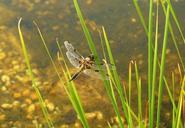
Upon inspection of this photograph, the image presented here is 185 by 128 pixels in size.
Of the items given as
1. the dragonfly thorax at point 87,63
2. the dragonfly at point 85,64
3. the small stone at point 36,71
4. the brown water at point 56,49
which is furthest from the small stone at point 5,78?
the dragonfly thorax at point 87,63

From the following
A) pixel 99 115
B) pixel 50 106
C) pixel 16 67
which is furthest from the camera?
pixel 16 67

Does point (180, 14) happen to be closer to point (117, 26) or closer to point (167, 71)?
point (117, 26)

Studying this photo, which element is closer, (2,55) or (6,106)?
(6,106)

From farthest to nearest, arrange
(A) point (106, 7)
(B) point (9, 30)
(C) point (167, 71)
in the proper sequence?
1. (A) point (106, 7)
2. (B) point (9, 30)
3. (C) point (167, 71)

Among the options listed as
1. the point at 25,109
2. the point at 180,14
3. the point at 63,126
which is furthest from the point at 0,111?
the point at 180,14

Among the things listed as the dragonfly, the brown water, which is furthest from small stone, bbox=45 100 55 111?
the dragonfly

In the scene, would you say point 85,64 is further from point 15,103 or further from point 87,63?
point 15,103

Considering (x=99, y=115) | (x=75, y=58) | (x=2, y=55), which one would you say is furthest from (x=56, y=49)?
(x=75, y=58)

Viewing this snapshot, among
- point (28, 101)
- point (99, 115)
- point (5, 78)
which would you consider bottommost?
point (99, 115)

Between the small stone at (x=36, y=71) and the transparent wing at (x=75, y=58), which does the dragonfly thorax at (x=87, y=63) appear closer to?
the transparent wing at (x=75, y=58)
